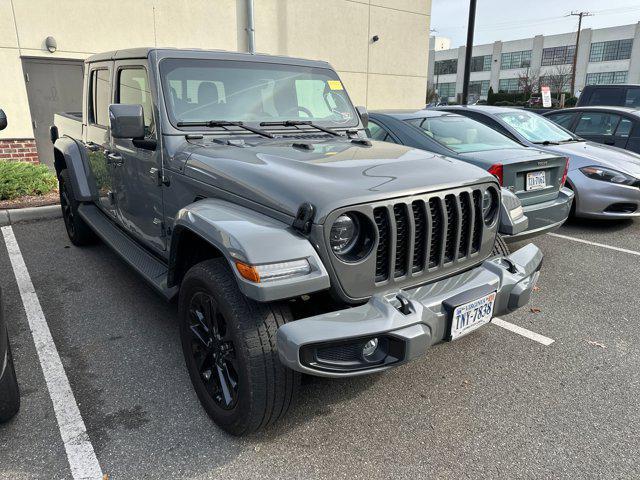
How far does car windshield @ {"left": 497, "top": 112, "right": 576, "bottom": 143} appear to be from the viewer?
6.36 metres

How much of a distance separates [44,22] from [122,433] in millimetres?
7845

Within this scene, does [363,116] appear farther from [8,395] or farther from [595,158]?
[595,158]

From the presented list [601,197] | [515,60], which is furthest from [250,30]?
[515,60]

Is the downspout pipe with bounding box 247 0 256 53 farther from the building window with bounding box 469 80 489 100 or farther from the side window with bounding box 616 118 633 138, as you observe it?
the building window with bounding box 469 80 489 100

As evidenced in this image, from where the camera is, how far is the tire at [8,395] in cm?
237

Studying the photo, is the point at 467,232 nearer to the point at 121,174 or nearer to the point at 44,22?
the point at 121,174

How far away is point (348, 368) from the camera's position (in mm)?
2098

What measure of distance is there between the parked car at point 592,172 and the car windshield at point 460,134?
2.21 feet

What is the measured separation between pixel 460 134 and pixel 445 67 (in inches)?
3107

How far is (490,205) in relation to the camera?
290 centimetres

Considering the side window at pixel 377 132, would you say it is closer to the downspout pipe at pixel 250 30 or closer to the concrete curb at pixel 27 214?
the concrete curb at pixel 27 214

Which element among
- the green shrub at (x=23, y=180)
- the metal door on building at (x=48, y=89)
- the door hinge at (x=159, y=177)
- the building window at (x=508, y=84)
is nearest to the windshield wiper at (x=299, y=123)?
the door hinge at (x=159, y=177)

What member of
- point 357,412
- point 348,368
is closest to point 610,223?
point 357,412

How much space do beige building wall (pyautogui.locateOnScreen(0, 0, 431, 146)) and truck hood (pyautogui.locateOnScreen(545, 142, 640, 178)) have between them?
6017 millimetres
